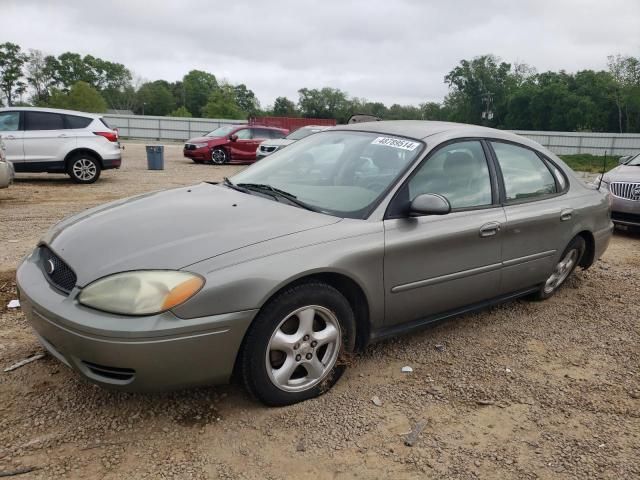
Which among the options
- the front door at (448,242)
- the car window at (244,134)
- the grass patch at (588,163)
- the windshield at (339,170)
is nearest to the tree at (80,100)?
the car window at (244,134)

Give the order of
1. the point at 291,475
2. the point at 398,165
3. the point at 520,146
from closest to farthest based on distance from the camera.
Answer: the point at 291,475 → the point at 398,165 → the point at 520,146

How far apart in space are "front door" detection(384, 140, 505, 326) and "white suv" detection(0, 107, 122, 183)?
31.2 feet

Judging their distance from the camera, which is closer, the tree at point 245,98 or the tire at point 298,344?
the tire at point 298,344

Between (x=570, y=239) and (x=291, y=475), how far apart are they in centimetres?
323

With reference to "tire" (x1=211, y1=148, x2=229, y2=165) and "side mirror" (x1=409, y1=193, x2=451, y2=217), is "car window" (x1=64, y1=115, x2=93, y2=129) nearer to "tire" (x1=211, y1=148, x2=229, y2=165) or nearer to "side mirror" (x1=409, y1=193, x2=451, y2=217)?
"tire" (x1=211, y1=148, x2=229, y2=165)

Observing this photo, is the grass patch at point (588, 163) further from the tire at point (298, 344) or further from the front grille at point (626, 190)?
the tire at point (298, 344)

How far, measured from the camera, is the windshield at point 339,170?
10.3 feet

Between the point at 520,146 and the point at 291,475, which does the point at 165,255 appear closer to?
the point at 291,475

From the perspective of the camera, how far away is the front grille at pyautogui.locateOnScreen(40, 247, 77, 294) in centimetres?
250

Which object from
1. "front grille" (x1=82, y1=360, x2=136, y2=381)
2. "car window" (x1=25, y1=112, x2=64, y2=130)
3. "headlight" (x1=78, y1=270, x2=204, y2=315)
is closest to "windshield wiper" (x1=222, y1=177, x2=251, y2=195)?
"headlight" (x1=78, y1=270, x2=204, y2=315)

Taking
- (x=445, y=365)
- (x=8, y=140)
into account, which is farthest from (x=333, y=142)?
(x=8, y=140)

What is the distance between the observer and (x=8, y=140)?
10.1 meters

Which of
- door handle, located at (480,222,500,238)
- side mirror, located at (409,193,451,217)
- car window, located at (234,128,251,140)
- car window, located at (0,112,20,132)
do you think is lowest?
door handle, located at (480,222,500,238)

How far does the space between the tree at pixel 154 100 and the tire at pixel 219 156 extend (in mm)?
80755
